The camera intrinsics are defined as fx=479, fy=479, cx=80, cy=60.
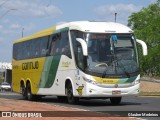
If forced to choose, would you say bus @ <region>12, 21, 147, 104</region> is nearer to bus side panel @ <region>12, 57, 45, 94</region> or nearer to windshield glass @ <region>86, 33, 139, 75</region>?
windshield glass @ <region>86, 33, 139, 75</region>

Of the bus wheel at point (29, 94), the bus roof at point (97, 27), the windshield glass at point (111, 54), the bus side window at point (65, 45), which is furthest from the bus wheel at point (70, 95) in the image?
the bus wheel at point (29, 94)

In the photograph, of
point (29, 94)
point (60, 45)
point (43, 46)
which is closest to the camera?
point (60, 45)

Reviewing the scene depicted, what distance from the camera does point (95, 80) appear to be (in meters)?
19.8

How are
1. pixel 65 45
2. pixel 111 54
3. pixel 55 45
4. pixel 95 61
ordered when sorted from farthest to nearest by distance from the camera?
1. pixel 55 45
2. pixel 65 45
3. pixel 111 54
4. pixel 95 61

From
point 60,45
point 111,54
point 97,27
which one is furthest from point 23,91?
point 111,54

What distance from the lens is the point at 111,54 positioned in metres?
20.1

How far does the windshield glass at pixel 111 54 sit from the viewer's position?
65.4 feet

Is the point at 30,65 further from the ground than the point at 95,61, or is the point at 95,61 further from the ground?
the point at 95,61

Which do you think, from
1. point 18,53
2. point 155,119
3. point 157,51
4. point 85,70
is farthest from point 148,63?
point 155,119

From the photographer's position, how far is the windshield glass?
1992 centimetres

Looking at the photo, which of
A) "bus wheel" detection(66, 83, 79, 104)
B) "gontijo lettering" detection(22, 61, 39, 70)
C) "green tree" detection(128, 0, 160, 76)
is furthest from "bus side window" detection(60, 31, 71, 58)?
"green tree" detection(128, 0, 160, 76)

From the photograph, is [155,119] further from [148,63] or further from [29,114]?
[148,63]

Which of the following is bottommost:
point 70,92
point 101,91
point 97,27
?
point 70,92

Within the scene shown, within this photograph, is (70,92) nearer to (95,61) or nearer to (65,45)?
(65,45)
